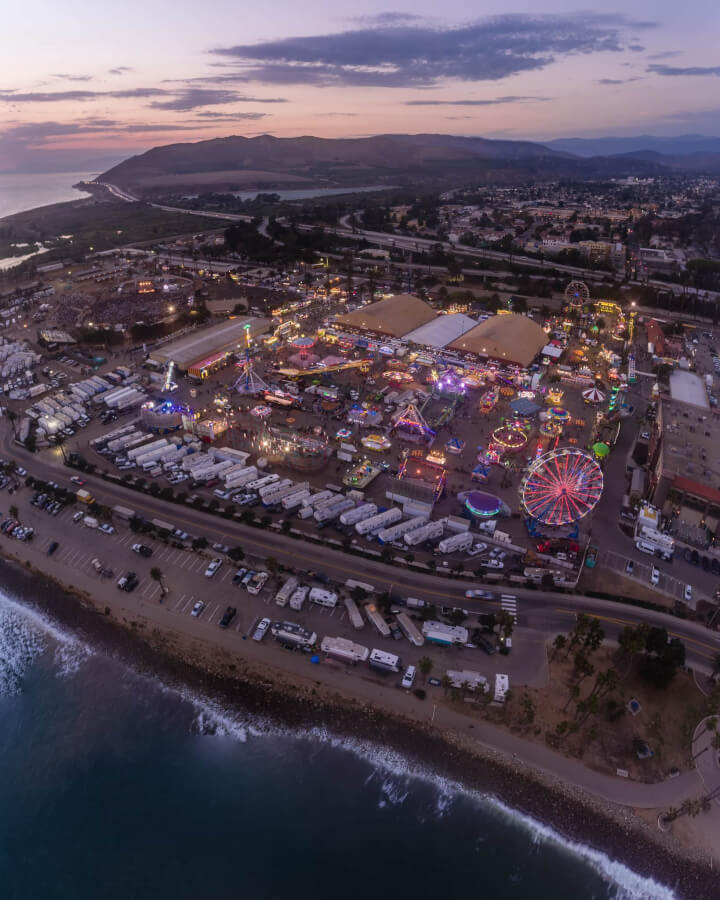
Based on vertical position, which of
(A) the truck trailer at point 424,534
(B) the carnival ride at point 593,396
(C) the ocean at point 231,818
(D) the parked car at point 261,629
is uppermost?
(B) the carnival ride at point 593,396

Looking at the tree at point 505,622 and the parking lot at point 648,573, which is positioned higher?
the tree at point 505,622

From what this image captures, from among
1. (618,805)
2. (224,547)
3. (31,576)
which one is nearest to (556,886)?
(618,805)

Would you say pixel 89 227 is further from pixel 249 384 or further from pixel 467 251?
pixel 249 384

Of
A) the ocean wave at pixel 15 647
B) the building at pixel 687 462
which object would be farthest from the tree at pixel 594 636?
the ocean wave at pixel 15 647

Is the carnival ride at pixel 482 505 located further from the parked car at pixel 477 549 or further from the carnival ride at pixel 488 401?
the carnival ride at pixel 488 401

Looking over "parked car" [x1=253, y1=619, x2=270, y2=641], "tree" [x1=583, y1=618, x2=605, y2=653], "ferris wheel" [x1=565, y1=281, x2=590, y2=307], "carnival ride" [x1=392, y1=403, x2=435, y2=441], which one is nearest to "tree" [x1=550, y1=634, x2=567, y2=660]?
"tree" [x1=583, y1=618, x2=605, y2=653]

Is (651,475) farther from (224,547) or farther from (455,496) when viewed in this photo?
(224,547)
